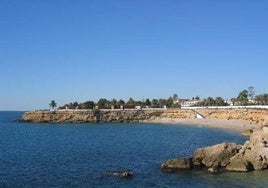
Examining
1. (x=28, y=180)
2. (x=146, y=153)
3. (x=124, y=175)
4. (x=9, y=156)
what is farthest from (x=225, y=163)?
(x=9, y=156)

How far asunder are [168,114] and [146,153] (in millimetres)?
96075

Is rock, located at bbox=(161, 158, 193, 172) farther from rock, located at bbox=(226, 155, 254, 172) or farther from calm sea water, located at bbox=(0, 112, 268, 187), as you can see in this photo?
rock, located at bbox=(226, 155, 254, 172)

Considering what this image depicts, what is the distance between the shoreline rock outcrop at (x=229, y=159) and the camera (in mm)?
43906

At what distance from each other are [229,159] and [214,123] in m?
80.7

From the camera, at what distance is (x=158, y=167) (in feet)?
154

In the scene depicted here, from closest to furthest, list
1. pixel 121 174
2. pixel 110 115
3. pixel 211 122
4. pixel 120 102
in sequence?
pixel 121 174 → pixel 211 122 → pixel 110 115 → pixel 120 102

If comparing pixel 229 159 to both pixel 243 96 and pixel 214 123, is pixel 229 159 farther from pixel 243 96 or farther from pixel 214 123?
pixel 243 96

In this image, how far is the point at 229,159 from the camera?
4556 centimetres

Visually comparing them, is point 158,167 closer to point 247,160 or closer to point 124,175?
Result: point 124,175

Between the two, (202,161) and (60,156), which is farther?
(60,156)

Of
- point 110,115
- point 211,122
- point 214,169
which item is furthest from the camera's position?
point 110,115

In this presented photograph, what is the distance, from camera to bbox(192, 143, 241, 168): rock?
4567cm

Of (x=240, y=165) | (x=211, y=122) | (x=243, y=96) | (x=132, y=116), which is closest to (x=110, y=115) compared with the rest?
(x=132, y=116)

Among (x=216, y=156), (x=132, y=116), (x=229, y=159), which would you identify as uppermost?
(x=132, y=116)
